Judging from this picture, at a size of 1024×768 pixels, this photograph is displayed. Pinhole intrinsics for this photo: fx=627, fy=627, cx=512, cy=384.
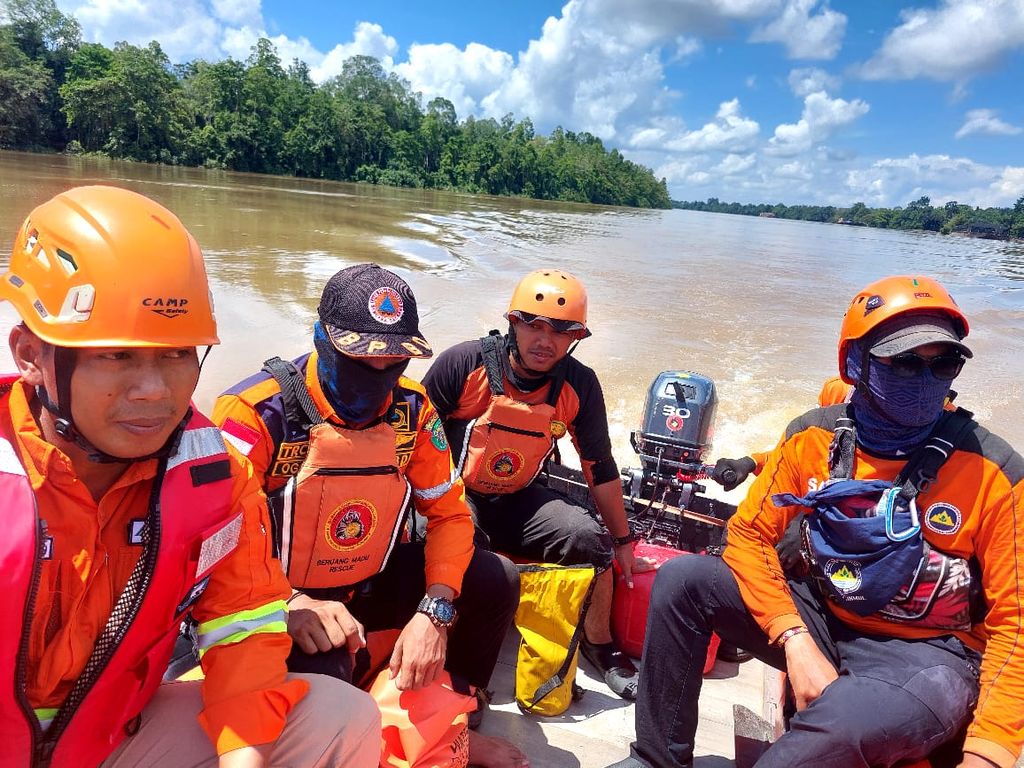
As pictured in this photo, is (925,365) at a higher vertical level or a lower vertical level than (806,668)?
higher

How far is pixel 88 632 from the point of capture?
124cm

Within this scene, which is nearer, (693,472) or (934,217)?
(693,472)

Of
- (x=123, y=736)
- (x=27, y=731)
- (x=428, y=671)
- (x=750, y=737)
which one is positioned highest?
(x=27, y=731)

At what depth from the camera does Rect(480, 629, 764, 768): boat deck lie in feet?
7.45

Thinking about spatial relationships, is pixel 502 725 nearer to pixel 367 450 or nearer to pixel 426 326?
pixel 367 450

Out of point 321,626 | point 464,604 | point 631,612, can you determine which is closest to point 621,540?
point 631,612

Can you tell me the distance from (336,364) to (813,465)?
5.18 feet

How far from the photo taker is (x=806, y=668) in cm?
179

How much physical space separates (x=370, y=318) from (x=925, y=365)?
1.66m

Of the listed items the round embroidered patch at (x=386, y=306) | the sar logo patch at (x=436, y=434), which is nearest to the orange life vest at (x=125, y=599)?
the round embroidered patch at (x=386, y=306)

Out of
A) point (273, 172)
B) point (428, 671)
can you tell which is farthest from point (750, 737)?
point (273, 172)

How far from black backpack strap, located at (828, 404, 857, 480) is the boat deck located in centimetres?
114

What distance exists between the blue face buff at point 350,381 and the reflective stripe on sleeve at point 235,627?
692 millimetres

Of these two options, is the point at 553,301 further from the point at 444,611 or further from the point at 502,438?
the point at 444,611
